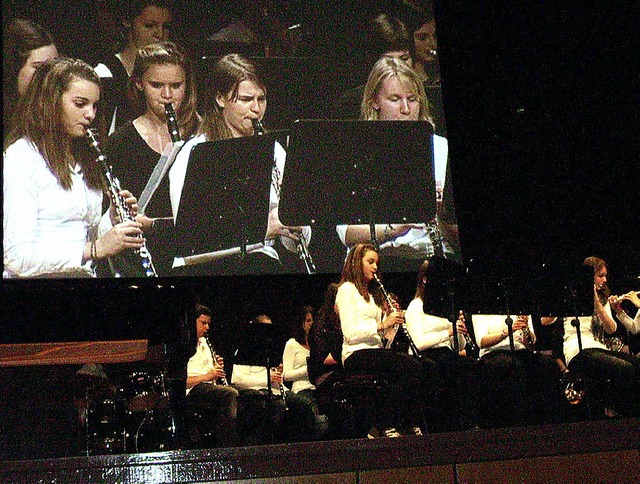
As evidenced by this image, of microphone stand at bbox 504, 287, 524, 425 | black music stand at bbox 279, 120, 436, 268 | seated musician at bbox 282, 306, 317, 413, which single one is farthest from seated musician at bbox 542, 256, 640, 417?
seated musician at bbox 282, 306, 317, 413

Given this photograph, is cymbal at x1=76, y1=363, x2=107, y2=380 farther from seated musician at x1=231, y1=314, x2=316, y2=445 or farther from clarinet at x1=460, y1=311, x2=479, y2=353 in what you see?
clarinet at x1=460, y1=311, x2=479, y2=353

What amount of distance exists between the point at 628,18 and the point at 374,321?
391 centimetres

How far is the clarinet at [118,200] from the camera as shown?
6121 mm

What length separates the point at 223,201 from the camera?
20.7ft

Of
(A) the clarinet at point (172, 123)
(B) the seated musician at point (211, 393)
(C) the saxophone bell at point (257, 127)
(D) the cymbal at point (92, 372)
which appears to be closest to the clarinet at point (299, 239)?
(C) the saxophone bell at point (257, 127)

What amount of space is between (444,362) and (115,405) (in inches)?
77.5

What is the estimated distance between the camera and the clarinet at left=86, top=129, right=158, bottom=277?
6121 millimetres

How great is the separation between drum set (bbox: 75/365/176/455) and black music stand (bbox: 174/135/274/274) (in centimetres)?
146

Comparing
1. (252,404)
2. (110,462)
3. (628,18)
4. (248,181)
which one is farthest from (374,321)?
(628,18)

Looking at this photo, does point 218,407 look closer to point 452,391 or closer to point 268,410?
point 268,410

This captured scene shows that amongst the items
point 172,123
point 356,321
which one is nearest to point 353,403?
point 356,321

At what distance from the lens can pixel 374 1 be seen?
6.75 m

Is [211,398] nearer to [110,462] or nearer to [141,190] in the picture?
[141,190]

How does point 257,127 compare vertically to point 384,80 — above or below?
below
